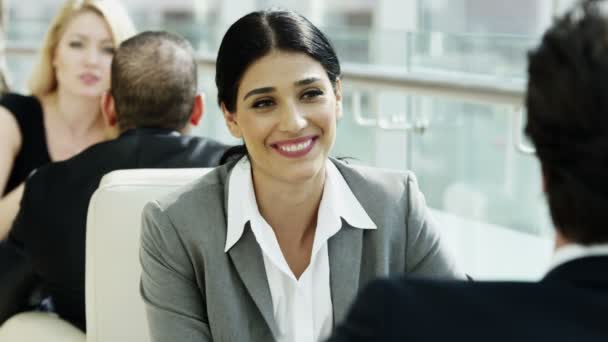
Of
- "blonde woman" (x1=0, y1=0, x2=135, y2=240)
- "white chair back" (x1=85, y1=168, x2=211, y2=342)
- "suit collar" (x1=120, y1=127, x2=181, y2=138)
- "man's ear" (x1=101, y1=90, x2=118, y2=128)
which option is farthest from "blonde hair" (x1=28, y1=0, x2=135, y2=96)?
"white chair back" (x1=85, y1=168, x2=211, y2=342)

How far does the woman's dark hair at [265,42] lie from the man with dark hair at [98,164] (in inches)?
15.7

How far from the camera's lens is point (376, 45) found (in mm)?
3545

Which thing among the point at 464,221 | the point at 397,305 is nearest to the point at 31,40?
the point at 464,221

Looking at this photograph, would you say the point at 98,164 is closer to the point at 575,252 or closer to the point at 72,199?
the point at 72,199

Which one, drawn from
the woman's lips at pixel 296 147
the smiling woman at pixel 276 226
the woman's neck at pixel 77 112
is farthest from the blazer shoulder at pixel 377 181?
the woman's neck at pixel 77 112

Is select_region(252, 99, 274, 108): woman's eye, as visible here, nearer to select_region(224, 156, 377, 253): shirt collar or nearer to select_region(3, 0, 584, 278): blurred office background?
select_region(224, 156, 377, 253): shirt collar

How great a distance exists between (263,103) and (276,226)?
25 centimetres

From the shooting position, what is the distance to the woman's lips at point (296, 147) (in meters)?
1.90

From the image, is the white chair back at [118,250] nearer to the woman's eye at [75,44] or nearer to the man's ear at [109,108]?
the man's ear at [109,108]

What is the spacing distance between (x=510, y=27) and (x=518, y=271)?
1.32 meters

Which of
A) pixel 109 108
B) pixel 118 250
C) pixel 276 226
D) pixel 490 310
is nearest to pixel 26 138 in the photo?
pixel 109 108

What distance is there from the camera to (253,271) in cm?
183

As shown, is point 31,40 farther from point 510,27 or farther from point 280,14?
point 280,14

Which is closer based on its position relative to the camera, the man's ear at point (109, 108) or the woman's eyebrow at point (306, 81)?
the woman's eyebrow at point (306, 81)
